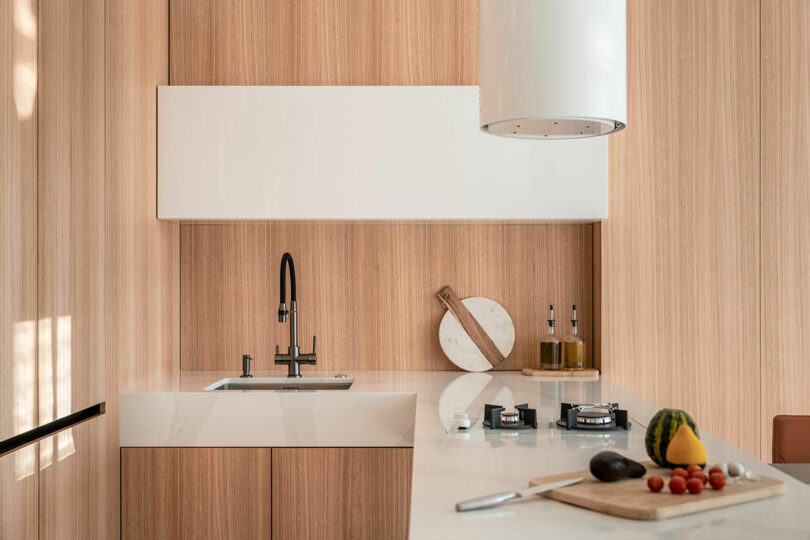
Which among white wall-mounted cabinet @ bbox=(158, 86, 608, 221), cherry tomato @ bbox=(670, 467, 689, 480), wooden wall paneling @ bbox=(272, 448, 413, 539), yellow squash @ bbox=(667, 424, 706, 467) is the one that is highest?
white wall-mounted cabinet @ bbox=(158, 86, 608, 221)

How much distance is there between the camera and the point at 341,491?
2781 mm

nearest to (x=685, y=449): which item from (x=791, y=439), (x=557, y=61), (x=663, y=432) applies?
(x=663, y=432)

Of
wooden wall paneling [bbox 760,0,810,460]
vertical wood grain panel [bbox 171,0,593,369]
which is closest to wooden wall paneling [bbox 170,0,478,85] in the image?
vertical wood grain panel [bbox 171,0,593,369]

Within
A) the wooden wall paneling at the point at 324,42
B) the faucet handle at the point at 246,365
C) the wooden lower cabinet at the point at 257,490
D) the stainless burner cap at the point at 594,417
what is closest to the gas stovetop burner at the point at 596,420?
the stainless burner cap at the point at 594,417

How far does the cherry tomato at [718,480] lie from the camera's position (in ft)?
4.38

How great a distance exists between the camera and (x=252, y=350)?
11.1ft

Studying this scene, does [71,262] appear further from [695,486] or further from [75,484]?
[695,486]

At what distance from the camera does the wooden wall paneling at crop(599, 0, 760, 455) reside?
3174 millimetres

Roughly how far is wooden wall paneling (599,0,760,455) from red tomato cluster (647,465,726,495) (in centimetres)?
183

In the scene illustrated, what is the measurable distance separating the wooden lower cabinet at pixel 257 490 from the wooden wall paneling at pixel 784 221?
152cm

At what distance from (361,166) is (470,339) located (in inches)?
33.0

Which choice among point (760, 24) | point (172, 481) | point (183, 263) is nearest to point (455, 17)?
point (760, 24)

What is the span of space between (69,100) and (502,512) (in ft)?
5.94

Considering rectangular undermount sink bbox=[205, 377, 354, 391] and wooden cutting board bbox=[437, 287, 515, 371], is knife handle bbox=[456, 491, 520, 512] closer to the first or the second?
rectangular undermount sink bbox=[205, 377, 354, 391]
